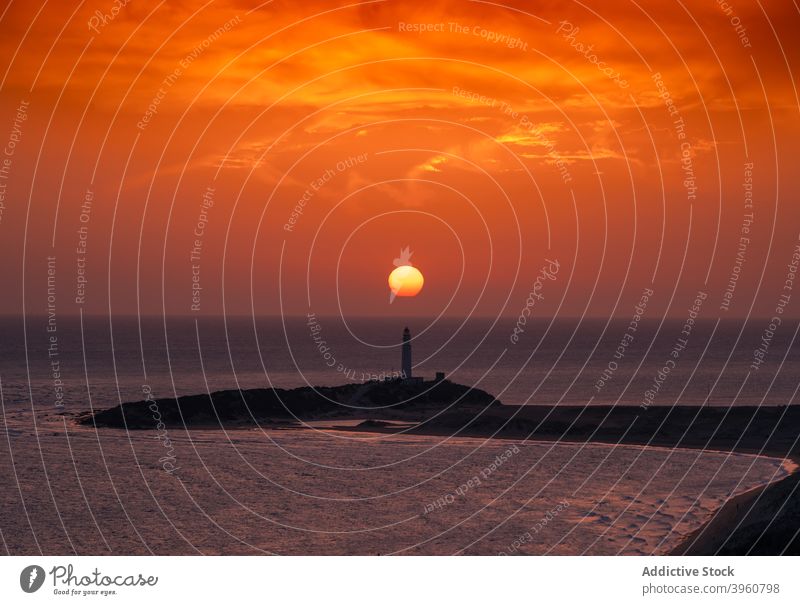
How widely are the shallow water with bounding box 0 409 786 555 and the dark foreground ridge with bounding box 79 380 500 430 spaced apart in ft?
20.3

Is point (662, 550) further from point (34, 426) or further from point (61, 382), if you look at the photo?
point (61, 382)

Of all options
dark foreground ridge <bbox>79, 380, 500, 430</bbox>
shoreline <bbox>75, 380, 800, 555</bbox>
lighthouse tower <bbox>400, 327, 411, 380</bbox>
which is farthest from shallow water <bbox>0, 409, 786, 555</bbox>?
lighthouse tower <bbox>400, 327, 411, 380</bbox>

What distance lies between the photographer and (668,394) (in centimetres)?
10588

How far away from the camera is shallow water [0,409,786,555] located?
1312 inches

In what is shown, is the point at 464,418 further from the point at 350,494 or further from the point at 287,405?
the point at 350,494

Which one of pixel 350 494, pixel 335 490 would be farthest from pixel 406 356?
pixel 350 494

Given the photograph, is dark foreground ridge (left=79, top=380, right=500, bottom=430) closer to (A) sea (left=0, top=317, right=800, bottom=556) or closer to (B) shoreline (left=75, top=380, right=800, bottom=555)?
(B) shoreline (left=75, top=380, right=800, bottom=555)

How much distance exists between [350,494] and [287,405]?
31948 mm

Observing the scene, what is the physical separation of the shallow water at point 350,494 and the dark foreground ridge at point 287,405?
618 centimetres

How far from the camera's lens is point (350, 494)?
4278 cm

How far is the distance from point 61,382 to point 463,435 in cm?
6965

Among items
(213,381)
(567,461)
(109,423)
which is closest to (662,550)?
(567,461)

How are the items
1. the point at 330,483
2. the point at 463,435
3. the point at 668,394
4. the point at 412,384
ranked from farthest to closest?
the point at 668,394
the point at 412,384
the point at 463,435
the point at 330,483

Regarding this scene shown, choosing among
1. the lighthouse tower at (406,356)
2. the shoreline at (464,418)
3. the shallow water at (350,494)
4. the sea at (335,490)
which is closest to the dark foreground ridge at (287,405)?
the shoreline at (464,418)
